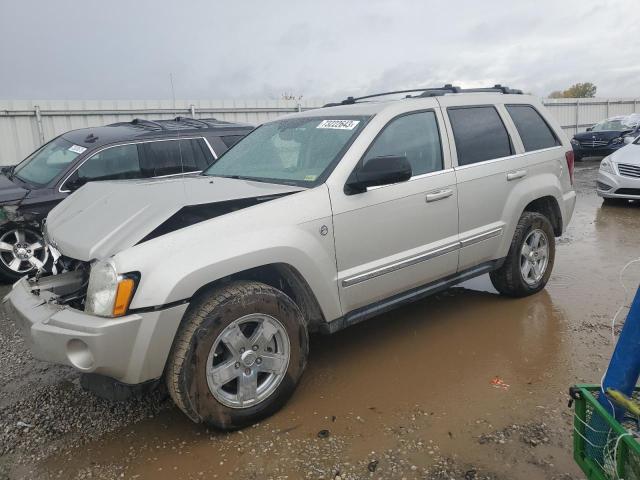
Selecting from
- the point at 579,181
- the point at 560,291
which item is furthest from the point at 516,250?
the point at 579,181

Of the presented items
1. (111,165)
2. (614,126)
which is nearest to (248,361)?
→ (111,165)

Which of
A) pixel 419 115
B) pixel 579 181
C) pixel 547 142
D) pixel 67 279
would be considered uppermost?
pixel 419 115

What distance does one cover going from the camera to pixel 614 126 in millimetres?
17344

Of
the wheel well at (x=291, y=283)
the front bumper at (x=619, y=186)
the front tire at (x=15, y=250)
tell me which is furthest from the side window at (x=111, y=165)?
the front bumper at (x=619, y=186)

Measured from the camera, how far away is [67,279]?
324cm

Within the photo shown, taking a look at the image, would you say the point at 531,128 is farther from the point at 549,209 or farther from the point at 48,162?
the point at 48,162

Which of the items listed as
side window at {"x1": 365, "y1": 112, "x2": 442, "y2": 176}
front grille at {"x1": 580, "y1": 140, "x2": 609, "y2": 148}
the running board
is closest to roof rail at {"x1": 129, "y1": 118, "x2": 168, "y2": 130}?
side window at {"x1": 365, "y1": 112, "x2": 442, "y2": 176}

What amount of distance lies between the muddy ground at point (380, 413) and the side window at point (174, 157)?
2645 mm

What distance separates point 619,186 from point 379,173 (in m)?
7.57

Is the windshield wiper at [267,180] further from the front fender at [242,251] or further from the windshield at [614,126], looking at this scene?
the windshield at [614,126]

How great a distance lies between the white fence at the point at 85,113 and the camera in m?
10.2

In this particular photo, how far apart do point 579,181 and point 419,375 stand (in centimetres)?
1126

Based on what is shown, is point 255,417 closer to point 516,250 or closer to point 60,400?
point 60,400

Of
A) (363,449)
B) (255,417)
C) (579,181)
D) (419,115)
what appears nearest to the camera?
(363,449)
